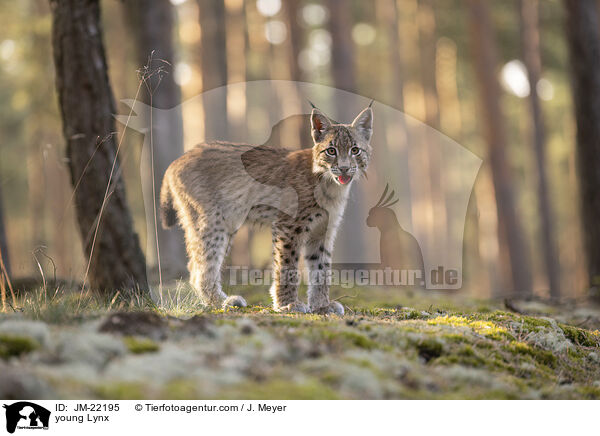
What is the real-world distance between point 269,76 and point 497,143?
13181mm

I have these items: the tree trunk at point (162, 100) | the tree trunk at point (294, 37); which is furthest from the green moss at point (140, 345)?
the tree trunk at point (294, 37)

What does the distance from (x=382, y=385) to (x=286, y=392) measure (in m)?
0.65

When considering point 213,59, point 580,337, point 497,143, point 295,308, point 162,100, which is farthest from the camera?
point 213,59

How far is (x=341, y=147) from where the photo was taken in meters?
6.24

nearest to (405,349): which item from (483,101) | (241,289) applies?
(241,289)

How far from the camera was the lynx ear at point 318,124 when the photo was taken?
6391mm

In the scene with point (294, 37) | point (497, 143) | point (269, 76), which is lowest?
point (497, 143)

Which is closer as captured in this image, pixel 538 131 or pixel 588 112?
pixel 588 112

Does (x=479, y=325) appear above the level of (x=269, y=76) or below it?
below

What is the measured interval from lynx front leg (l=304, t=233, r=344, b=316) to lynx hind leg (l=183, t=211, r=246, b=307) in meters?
1.13
